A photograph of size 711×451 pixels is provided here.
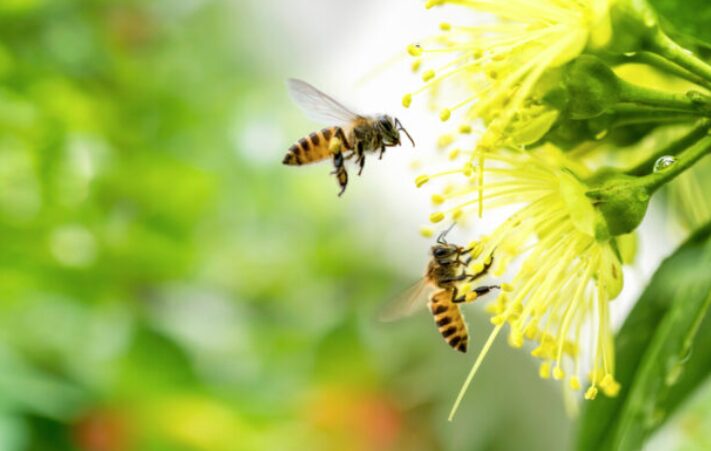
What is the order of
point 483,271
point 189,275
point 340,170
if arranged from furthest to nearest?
point 189,275 < point 340,170 < point 483,271

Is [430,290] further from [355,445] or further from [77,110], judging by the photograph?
[355,445]

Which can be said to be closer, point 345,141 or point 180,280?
point 345,141

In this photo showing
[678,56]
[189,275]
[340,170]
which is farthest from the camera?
[189,275]

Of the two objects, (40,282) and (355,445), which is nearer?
(40,282)

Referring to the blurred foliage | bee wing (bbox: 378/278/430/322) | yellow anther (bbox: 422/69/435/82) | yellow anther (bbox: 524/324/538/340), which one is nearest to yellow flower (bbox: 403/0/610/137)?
yellow anther (bbox: 422/69/435/82)

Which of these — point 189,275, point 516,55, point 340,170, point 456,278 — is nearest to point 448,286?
point 456,278


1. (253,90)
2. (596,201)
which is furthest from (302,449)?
(596,201)

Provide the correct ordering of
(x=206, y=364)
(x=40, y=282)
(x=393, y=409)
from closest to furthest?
(x=40, y=282) < (x=206, y=364) < (x=393, y=409)

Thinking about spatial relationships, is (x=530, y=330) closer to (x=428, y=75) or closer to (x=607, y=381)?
(x=607, y=381)
